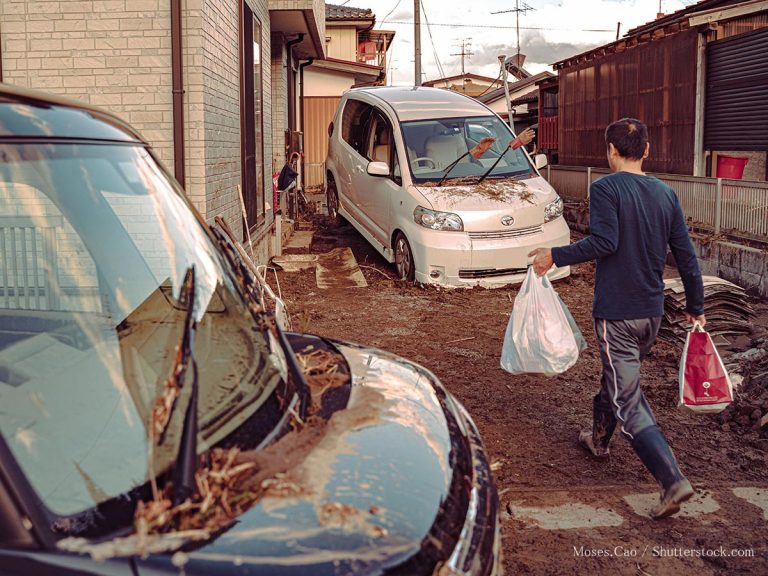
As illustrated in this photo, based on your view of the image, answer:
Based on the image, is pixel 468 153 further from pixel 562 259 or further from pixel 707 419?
pixel 562 259

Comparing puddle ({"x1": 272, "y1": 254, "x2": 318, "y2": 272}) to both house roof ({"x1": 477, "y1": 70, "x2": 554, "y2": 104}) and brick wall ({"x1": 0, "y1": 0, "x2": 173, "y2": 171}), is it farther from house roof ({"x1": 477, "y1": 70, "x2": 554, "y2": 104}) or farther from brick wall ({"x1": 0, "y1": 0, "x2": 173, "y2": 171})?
house roof ({"x1": 477, "y1": 70, "x2": 554, "y2": 104})

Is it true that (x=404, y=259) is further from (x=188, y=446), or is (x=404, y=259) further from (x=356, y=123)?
(x=188, y=446)

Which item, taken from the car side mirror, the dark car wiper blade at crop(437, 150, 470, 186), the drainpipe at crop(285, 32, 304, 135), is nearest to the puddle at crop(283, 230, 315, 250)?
the car side mirror

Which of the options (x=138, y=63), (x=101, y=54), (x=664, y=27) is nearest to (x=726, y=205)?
(x=664, y=27)

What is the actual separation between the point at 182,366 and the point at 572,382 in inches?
192

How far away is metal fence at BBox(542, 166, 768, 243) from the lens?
10578 millimetres

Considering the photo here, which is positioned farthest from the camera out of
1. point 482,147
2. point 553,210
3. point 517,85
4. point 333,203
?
point 517,85

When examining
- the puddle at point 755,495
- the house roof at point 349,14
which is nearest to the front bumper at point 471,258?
the puddle at point 755,495

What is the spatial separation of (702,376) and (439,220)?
580 centimetres

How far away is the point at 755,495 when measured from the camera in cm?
442

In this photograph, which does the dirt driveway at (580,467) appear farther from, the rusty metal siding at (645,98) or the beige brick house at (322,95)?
the beige brick house at (322,95)

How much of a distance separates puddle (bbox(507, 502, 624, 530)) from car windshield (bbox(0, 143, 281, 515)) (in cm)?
201

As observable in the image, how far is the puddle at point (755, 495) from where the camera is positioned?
4.31 meters

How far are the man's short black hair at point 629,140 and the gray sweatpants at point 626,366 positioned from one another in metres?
0.85
